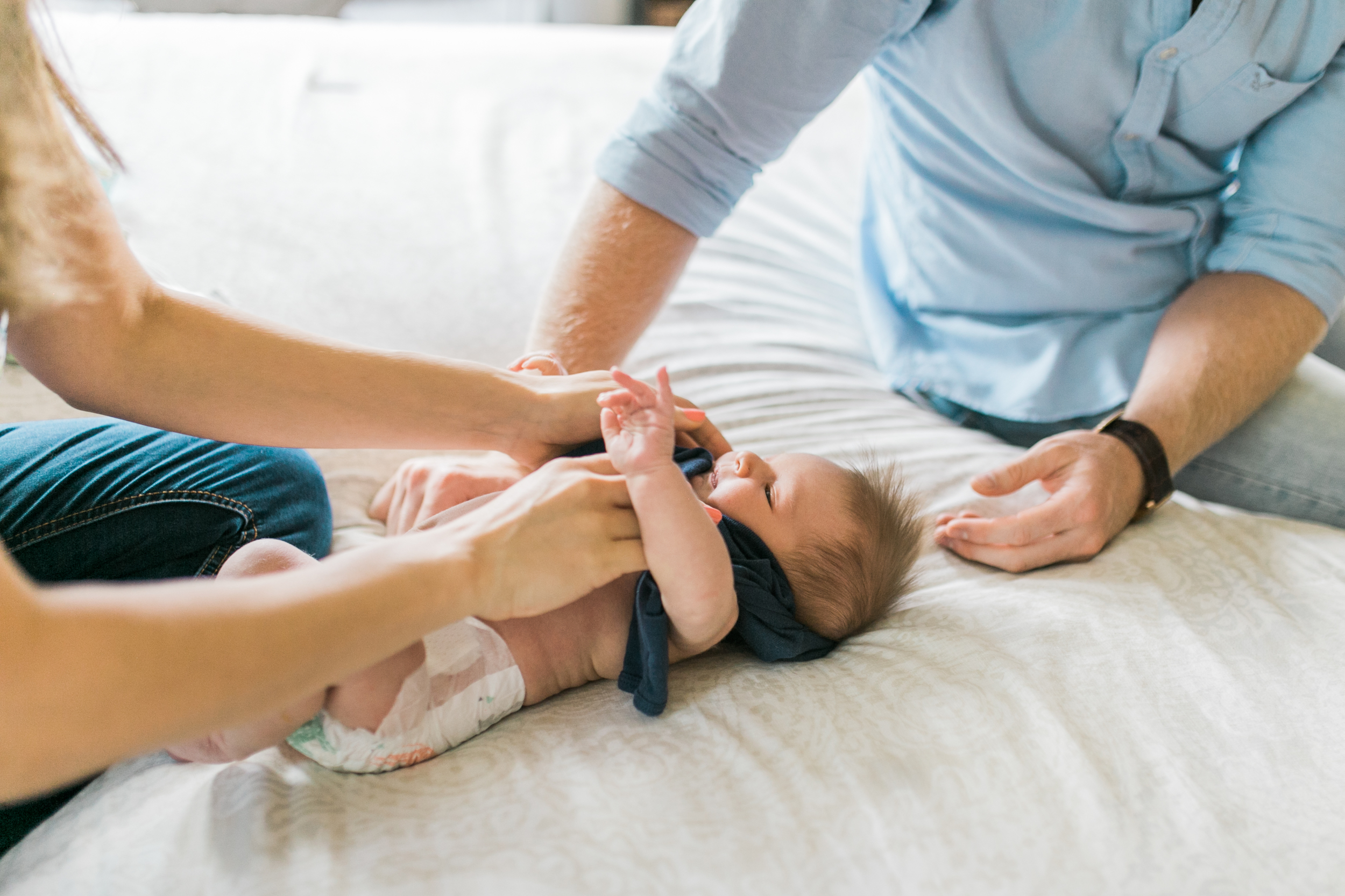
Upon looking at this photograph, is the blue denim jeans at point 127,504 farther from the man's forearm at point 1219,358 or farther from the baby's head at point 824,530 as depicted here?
the man's forearm at point 1219,358

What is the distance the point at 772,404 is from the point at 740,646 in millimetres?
489

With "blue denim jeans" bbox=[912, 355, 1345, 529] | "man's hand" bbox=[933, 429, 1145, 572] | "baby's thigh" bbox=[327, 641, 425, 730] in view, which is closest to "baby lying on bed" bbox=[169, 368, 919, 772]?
"baby's thigh" bbox=[327, 641, 425, 730]

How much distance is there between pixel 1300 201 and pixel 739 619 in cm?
114

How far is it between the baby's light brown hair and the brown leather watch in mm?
385

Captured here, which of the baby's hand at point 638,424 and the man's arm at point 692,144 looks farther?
the man's arm at point 692,144

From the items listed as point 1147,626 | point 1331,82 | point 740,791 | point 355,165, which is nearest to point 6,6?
point 740,791

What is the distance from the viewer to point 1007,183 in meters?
1.40

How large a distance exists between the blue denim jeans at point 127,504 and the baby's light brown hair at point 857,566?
581 millimetres

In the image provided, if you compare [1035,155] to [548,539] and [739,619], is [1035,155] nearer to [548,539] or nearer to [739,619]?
[739,619]

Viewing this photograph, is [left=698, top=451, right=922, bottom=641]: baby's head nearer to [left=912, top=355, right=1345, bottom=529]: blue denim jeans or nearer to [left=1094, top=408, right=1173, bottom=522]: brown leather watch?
[left=1094, top=408, right=1173, bottom=522]: brown leather watch

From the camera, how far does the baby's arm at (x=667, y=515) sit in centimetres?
82

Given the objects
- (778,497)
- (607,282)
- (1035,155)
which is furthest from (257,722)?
(1035,155)

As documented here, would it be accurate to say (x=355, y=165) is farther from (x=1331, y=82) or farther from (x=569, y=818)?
(x=1331, y=82)

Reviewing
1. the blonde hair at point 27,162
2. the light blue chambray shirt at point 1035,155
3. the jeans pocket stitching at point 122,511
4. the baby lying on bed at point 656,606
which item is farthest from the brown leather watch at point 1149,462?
the blonde hair at point 27,162
